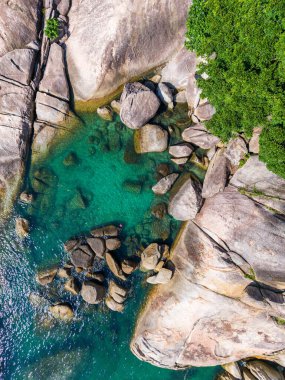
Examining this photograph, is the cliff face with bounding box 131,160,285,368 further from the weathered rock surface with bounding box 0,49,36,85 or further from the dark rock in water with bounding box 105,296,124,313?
the weathered rock surface with bounding box 0,49,36,85

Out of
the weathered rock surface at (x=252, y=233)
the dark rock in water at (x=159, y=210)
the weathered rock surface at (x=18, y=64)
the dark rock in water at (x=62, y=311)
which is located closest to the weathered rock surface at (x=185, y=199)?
the dark rock in water at (x=159, y=210)

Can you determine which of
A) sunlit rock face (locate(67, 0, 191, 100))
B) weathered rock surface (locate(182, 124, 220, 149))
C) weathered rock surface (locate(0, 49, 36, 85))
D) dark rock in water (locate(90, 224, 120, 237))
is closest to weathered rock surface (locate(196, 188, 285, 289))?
weathered rock surface (locate(182, 124, 220, 149))

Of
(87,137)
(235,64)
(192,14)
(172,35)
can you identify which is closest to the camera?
(235,64)

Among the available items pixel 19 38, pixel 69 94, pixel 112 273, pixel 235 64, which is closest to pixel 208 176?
pixel 235 64

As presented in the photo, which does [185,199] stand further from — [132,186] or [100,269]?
[100,269]

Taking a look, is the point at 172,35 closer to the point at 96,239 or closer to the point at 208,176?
the point at 208,176

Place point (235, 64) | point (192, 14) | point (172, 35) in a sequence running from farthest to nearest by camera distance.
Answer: point (172, 35) → point (192, 14) → point (235, 64)
